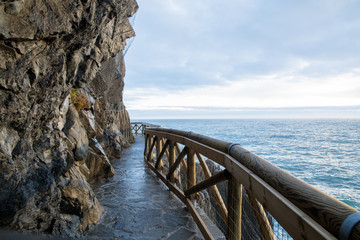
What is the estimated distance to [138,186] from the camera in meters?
4.99

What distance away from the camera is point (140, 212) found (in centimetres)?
368

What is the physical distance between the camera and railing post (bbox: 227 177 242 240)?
6.28 ft

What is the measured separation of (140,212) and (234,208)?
88.8 inches

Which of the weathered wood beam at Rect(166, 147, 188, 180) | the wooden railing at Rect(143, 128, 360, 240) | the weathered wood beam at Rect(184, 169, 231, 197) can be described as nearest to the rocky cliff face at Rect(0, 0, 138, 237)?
the weathered wood beam at Rect(166, 147, 188, 180)

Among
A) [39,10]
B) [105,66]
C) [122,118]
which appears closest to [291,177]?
[39,10]

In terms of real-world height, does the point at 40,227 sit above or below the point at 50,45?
below

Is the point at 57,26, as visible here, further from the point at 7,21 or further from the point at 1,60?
the point at 1,60

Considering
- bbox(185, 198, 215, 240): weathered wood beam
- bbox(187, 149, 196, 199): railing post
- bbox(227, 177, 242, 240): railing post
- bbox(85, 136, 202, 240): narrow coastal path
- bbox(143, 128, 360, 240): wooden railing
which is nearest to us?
bbox(143, 128, 360, 240): wooden railing

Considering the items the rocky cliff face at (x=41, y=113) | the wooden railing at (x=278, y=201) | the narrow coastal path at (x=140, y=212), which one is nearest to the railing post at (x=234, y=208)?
the wooden railing at (x=278, y=201)

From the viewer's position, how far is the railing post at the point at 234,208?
6.28 feet

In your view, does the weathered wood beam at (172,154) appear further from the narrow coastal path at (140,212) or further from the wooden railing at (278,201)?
the wooden railing at (278,201)

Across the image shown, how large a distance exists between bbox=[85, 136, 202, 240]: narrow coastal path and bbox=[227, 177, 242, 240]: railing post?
1.09 meters

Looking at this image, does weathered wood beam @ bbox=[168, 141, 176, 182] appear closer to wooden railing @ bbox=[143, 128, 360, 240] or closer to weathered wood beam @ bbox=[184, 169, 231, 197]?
weathered wood beam @ bbox=[184, 169, 231, 197]

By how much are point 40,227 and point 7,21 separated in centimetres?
239
